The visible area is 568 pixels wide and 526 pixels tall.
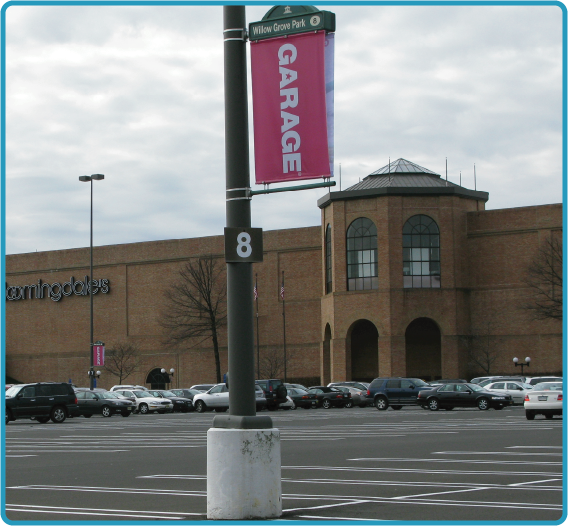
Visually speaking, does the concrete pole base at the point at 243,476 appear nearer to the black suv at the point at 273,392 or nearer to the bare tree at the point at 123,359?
the black suv at the point at 273,392

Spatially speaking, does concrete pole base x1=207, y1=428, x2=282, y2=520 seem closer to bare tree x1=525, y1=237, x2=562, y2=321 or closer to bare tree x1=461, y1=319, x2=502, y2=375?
bare tree x1=525, y1=237, x2=562, y2=321

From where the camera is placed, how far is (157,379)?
79188 millimetres

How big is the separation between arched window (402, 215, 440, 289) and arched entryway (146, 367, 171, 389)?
970 inches

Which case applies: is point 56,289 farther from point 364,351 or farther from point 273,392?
point 273,392

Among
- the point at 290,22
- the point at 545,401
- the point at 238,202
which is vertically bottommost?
the point at 545,401

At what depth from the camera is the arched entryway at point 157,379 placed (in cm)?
7884

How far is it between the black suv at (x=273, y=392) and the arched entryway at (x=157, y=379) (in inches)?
1254

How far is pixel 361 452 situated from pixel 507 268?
162ft

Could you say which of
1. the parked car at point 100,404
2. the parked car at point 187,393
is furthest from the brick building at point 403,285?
the parked car at point 100,404

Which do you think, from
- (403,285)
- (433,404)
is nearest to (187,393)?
(433,404)

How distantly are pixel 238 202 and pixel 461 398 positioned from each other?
3407 centimetres

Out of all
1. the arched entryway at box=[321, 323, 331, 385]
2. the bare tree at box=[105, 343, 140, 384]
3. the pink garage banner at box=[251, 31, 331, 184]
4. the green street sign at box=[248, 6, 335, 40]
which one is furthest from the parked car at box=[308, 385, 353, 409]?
the green street sign at box=[248, 6, 335, 40]

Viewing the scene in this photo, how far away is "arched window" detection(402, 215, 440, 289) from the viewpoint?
215ft

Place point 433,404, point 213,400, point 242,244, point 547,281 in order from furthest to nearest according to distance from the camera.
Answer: point 547,281, point 213,400, point 433,404, point 242,244
